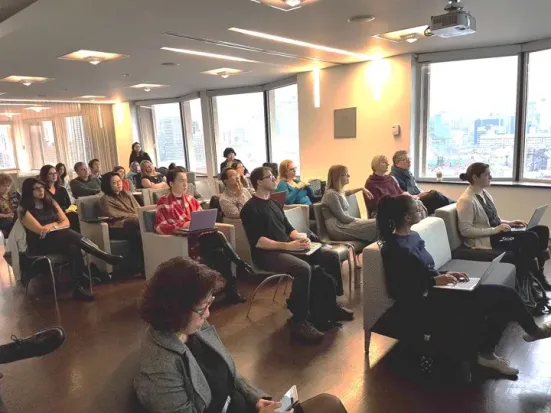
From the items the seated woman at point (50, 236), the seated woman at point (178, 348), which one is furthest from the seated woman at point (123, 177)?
the seated woman at point (178, 348)

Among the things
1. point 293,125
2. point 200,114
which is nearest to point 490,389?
point 293,125

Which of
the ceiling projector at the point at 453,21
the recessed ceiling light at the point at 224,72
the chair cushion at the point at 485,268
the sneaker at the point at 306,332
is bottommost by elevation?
the sneaker at the point at 306,332

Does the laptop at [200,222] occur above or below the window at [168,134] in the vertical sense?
below

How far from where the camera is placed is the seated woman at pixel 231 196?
175 inches

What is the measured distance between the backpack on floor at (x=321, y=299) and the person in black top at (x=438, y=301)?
0.74 metres

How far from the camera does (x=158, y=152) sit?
11.5m

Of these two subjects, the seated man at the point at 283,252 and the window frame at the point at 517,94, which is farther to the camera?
the window frame at the point at 517,94

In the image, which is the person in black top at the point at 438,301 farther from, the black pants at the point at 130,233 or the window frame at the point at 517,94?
the window frame at the point at 517,94

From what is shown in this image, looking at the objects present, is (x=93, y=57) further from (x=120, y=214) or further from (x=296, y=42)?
(x=296, y=42)

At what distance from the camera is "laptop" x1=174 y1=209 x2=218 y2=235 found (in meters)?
3.80

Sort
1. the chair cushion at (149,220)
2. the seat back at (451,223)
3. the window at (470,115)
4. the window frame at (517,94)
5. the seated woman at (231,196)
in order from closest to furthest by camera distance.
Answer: the seat back at (451,223)
the chair cushion at (149,220)
the seated woman at (231,196)
the window frame at (517,94)
the window at (470,115)

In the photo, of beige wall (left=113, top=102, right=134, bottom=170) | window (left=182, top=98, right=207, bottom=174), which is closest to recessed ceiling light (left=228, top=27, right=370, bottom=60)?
window (left=182, top=98, right=207, bottom=174)

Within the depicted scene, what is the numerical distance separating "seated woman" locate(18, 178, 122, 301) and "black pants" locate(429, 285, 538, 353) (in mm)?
3097

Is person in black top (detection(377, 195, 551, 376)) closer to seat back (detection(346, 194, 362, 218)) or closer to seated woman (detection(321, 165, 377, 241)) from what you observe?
seated woman (detection(321, 165, 377, 241))
